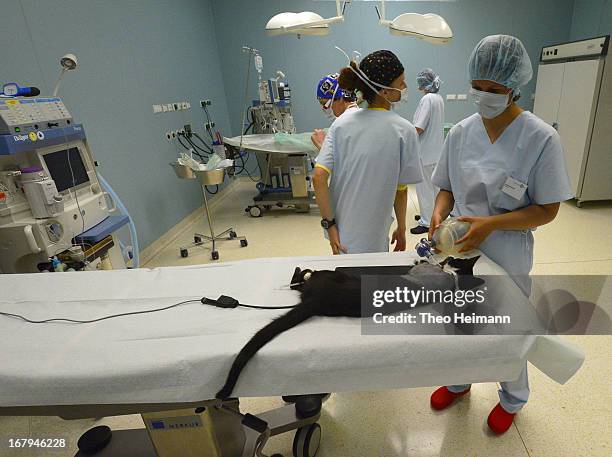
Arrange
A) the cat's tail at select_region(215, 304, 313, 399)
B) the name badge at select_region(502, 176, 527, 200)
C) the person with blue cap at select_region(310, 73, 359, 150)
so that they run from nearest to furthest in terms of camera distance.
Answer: the cat's tail at select_region(215, 304, 313, 399) → the name badge at select_region(502, 176, 527, 200) → the person with blue cap at select_region(310, 73, 359, 150)

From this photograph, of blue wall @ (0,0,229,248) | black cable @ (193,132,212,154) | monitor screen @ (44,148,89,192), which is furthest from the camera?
black cable @ (193,132,212,154)

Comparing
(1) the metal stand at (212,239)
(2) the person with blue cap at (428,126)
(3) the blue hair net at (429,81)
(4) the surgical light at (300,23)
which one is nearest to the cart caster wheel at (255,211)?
(1) the metal stand at (212,239)

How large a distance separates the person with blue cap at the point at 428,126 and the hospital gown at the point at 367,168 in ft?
5.49

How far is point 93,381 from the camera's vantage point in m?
0.82

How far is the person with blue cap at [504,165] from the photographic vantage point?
3.62 ft

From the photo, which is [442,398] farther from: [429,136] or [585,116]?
[585,116]

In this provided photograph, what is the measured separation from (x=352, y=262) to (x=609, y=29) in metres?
4.98

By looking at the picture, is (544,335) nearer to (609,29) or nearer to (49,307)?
(49,307)

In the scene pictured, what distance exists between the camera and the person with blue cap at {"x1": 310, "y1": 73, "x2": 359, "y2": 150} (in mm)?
1981

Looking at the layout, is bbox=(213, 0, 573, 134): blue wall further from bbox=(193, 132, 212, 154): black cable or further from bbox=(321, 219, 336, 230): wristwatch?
bbox=(321, 219, 336, 230): wristwatch

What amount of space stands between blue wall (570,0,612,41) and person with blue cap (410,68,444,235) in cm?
261

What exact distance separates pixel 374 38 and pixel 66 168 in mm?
4367

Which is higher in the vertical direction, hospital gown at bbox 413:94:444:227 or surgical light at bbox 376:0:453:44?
surgical light at bbox 376:0:453:44

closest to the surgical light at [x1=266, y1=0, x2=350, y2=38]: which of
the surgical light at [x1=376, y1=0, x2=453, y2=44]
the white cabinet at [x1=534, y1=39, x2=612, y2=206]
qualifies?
the surgical light at [x1=376, y1=0, x2=453, y2=44]
